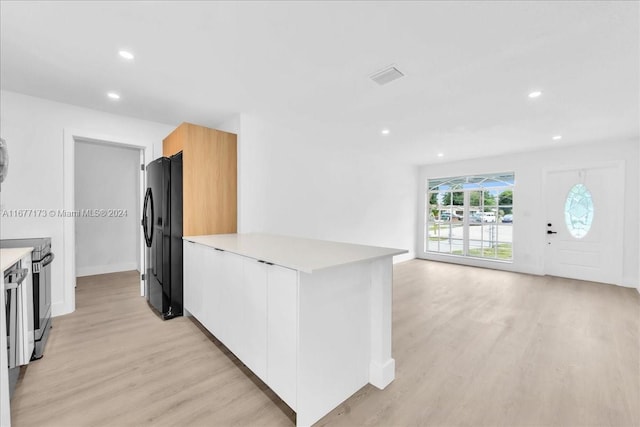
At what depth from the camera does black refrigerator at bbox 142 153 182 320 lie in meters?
2.84

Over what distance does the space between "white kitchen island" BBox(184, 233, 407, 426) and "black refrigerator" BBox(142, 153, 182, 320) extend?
1.13m

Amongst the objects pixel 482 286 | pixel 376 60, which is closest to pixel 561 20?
pixel 376 60

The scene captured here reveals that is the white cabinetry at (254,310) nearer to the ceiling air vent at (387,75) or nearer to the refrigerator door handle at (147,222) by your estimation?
the refrigerator door handle at (147,222)

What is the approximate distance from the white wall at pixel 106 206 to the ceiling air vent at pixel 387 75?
4.61 meters

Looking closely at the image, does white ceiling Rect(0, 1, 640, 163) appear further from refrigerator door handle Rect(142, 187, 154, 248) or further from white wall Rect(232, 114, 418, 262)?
refrigerator door handle Rect(142, 187, 154, 248)

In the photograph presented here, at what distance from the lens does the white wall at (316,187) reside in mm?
3439

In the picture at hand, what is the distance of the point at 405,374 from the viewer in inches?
76.8

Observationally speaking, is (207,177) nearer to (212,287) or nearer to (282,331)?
(212,287)

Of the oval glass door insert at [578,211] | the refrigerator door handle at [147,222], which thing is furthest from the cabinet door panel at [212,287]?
the oval glass door insert at [578,211]

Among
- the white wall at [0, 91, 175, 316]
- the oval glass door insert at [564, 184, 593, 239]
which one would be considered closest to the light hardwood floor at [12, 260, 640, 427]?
the white wall at [0, 91, 175, 316]

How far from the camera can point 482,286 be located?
430cm

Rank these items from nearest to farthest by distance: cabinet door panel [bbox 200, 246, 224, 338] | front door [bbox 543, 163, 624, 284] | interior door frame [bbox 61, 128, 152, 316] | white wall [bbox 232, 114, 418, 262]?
cabinet door panel [bbox 200, 246, 224, 338] → interior door frame [bbox 61, 128, 152, 316] → white wall [bbox 232, 114, 418, 262] → front door [bbox 543, 163, 624, 284]

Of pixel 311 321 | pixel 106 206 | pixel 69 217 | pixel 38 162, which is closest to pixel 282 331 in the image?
pixel 311 321

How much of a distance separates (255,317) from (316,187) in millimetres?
3012
